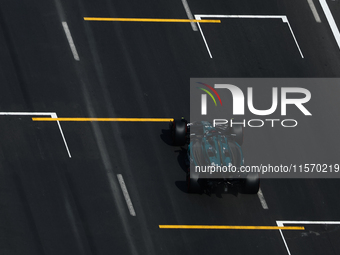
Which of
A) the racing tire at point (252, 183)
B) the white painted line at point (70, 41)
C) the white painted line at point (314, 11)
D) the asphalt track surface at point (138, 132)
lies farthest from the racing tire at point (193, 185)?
the white painted line at point (314, 11)

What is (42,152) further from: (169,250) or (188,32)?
(188,32)

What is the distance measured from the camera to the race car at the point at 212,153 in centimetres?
3434

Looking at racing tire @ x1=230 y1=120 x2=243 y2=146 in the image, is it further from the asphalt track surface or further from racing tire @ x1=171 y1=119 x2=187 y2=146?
racing tire @ x1=171 y1=119 x2=187 y2=146

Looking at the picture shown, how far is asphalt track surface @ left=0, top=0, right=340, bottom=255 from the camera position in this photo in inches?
1339

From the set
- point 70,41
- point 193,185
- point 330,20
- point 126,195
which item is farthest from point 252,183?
point 70,41

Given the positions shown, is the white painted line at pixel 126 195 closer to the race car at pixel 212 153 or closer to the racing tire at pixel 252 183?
the race car at pixel 212 153

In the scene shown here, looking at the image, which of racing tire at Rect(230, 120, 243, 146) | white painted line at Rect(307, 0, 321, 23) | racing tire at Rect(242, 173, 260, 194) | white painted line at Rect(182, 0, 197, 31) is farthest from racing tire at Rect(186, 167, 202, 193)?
white painted line at Rect(307, 0, 321, 23)

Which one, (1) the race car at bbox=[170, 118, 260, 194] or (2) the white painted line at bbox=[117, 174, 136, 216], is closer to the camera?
(1) the race car at bbox=[170, 118, 260, 194]

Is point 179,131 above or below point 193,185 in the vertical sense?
above

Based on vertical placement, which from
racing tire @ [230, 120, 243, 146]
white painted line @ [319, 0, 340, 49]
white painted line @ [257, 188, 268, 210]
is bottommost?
white painted line @ [257, 188, 268, 210]

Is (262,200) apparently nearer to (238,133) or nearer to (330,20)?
(238,133)

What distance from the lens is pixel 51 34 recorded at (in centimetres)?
4000

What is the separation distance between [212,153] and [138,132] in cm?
406

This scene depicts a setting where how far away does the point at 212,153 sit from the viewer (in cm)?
3497
